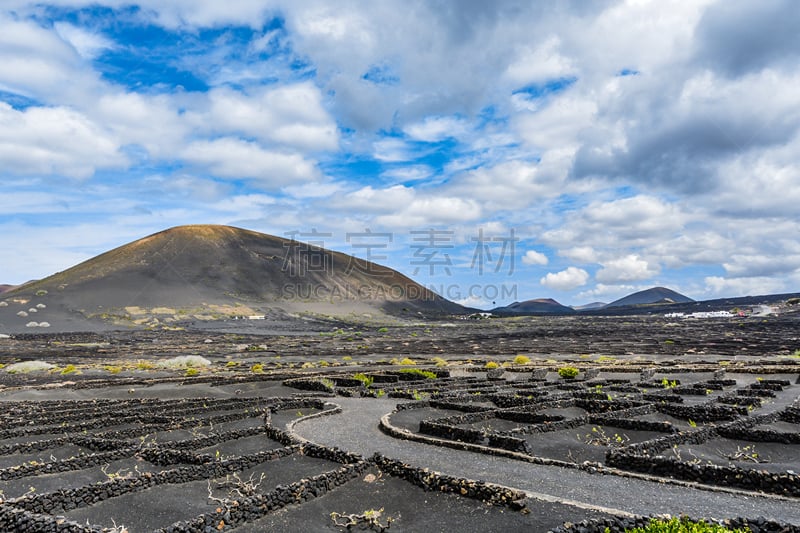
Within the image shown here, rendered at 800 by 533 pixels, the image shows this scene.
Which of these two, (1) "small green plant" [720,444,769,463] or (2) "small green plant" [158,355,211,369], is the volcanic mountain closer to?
(2) "small green plant" [158,355,211,369]

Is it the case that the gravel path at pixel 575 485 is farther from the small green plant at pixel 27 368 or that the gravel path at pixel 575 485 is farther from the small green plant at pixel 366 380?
the small green plant at pixel 27 368

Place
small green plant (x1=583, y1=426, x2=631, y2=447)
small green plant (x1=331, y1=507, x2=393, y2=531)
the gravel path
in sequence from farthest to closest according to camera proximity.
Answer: small green plant (x1=583, y1=426, x2=631, y2=447) < the gravel path < small green plant (x1=331, y1=507, x2=393, y2=531)

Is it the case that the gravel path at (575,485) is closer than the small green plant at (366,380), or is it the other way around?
the gravel path at (575,485)

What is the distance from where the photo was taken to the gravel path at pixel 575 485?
1194 centimetres

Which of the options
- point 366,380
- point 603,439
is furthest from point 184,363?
point 603,439

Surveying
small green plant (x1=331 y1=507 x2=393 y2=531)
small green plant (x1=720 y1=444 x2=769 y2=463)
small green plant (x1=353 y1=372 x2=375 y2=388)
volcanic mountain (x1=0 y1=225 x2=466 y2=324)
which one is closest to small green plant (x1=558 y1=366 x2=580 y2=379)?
small green plant (x1=353 y1=372 x2=375 y2=388)

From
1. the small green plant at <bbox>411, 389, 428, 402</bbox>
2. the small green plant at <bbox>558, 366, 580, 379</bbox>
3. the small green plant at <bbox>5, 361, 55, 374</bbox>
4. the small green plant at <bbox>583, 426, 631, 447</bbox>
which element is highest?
the small green plant at <bbox>558, 366, 580, 379</bbox>

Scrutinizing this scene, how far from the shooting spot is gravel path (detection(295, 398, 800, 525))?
39.2 ft

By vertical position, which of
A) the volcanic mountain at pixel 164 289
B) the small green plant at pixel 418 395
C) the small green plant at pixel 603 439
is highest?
the volcanic mountain at pixel 164 289

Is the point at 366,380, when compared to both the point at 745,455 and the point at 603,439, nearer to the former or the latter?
the point at 603,439

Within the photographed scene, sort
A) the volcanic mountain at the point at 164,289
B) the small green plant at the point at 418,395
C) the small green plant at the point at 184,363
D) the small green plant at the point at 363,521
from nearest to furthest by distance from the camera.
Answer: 1. the small green plant at the point at 363,521
2. the small green plant at the point at 418,395
3. the small green plant at the point at 184,363
4. the volcanic mountain at the point at 164,289

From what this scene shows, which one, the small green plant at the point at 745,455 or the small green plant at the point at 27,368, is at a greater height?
the small green plant at the point at 745,455

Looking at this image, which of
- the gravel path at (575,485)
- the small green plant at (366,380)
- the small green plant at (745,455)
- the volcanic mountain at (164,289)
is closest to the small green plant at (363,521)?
the gravel path at (575,485)

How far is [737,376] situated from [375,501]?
1403 inches
